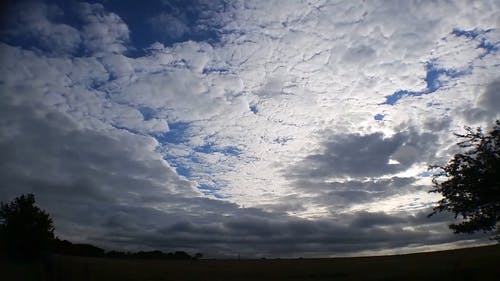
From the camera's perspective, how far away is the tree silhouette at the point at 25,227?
163ft

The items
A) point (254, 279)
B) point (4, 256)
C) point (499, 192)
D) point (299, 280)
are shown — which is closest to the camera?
point (499, 192)

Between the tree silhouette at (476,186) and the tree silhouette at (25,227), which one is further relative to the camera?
the tree silhouette at (25,227)

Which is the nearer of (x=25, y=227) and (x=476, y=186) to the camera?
(x=476, y=186)

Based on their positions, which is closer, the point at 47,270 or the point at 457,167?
the point at 47,270

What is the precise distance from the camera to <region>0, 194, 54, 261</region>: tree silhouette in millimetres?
49531

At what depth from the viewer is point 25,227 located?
171 ft

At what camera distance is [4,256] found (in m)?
43.7

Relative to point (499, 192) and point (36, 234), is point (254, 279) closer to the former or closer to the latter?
point (499, 192)

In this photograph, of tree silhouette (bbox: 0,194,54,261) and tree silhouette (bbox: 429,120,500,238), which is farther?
tree silhouette (bbox: 0,194,54,261)

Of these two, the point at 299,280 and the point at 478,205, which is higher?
the point at 478,205

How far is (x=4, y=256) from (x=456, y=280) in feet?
159

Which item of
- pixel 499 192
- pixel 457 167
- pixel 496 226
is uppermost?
pixel 457 167

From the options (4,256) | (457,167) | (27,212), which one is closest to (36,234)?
(27,212)

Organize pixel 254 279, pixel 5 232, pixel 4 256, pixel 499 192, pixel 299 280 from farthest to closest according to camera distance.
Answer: pixel 5 232 < pixel 4 256 < pixel 254 279 < pixel 299 280 < pixel 499 192
